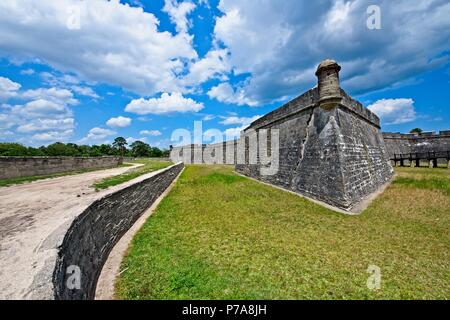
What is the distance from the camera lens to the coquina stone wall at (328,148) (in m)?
8.24

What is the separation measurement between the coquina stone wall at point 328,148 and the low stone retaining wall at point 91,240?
7.62m

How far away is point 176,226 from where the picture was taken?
19.0ft

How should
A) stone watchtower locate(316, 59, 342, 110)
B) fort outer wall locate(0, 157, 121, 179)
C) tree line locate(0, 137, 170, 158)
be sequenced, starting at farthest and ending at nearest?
tree line locate(0, 137, 170, 158) < fort outer wall locate(0, 157, 121, 179) < stone watchtower locate(316, 59, 342, 110)

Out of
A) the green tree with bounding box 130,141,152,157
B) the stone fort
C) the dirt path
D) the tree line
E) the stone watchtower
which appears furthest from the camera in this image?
the green tree with bounding box 130,141,152,157

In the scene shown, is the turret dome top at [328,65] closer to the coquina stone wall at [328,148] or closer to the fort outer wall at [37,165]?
the coquina stone wall at [328,148]

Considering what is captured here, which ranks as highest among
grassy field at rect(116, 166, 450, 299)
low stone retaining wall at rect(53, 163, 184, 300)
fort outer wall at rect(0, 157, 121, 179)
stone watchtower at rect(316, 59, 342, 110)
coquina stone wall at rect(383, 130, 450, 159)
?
stone watchtower at rect(316, 59, 342, 110)

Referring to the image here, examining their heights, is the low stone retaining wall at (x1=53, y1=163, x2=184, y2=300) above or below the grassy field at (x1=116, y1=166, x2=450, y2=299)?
above

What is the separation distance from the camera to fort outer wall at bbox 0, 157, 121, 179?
404 inches

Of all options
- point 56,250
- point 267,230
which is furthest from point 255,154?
point 56,250

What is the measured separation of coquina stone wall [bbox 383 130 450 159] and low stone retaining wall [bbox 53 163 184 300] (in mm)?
27195

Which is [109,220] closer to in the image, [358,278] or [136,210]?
[136,210]

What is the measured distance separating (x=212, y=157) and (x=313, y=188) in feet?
101

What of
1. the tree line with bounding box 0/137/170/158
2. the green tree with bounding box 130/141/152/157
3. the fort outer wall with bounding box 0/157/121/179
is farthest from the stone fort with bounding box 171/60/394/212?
the green tree with bounding box 130/141/152/157

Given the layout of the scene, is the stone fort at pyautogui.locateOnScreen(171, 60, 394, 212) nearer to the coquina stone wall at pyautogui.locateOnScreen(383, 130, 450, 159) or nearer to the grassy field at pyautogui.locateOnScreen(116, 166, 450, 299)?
the grassy field at pyautogui.locateOnScreen(116, 166, 450, 299)
